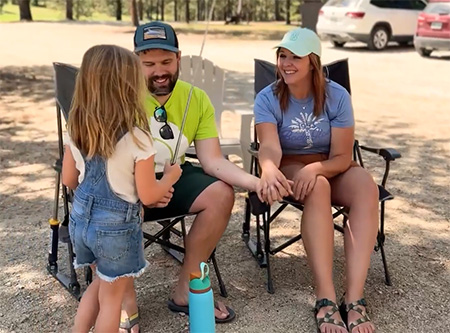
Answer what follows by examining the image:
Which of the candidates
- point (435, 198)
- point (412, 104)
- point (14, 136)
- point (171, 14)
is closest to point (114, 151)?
point (435, 198)

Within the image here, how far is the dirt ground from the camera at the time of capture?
2.67 metres

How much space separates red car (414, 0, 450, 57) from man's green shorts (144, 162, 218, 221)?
10.3m

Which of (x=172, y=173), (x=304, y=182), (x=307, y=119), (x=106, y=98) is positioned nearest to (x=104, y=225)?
(x=172, y=173)

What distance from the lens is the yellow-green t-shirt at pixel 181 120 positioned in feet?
8.97

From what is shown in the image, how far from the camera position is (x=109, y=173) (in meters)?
2.08

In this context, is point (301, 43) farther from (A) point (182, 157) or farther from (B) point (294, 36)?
(A) point (182, 157)

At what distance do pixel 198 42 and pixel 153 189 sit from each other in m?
14.1

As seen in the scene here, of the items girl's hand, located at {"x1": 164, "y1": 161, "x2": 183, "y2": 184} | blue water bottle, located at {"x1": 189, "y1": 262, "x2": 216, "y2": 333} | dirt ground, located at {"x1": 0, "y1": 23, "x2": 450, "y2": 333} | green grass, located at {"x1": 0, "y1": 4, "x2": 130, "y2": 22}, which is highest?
girl's hand, located at {"x1": 164, "y1": 161, "x2": 183, "y2": 184}

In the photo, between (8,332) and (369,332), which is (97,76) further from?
(369,332)

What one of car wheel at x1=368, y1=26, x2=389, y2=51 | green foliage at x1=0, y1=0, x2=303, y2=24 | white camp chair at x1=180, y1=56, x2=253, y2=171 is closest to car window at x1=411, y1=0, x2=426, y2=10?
car wheel at x1=368, y1=26, x2=389, y2=51

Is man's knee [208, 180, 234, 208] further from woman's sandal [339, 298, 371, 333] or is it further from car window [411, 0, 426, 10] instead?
car window [411, 0, 426, 10]

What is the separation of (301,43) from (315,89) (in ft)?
0.81

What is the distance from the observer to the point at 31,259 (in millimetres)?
3186

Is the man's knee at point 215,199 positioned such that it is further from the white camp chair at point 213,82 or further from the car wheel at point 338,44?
the car wheel at point 338,44
